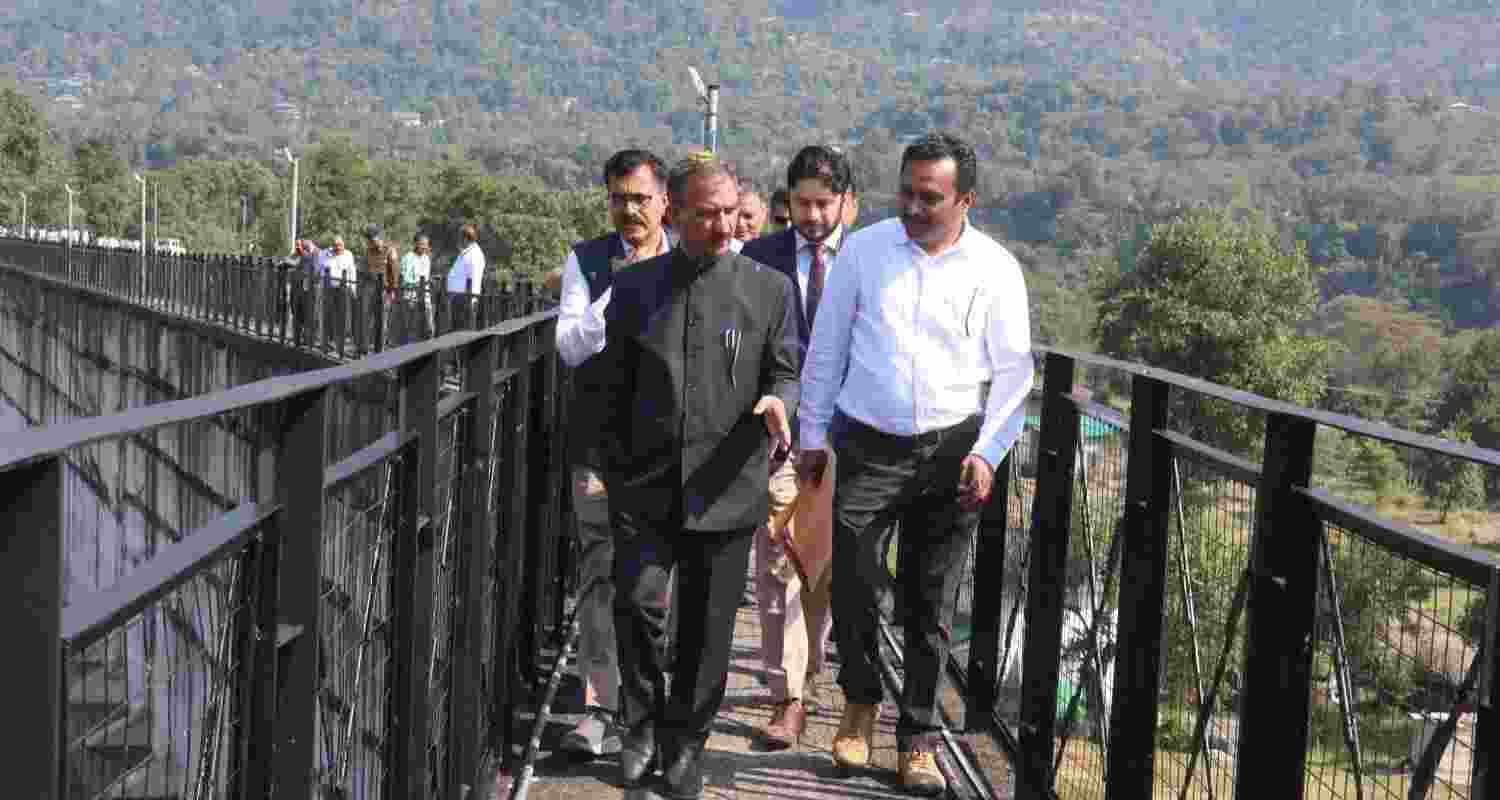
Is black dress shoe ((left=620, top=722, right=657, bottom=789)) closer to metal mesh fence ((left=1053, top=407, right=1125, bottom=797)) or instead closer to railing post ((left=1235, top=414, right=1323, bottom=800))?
metal mesh fence ((left=1053, top=407, right=1125, bottom=797))

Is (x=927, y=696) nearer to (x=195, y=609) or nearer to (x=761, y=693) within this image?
(x=761, y=693)

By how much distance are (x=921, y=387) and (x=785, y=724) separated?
4.91 ft

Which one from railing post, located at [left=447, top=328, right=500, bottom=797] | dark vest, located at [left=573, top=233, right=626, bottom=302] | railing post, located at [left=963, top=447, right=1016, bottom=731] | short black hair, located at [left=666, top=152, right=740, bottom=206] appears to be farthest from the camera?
railing post, located at [left=963, top=447, right=1016, bottom=731]

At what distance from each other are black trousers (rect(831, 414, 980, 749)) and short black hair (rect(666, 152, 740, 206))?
2.83ft

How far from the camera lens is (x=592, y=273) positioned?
639 centimetres

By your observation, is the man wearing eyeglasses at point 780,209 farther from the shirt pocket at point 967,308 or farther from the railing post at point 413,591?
the railing post at point 413,591

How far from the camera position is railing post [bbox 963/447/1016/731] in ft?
22.5

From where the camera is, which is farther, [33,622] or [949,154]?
[949,154]

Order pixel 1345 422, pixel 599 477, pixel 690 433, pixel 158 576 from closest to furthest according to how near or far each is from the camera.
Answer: pixel 158 576
pixel 1345 422
pixel 690 433
pixel 599 477

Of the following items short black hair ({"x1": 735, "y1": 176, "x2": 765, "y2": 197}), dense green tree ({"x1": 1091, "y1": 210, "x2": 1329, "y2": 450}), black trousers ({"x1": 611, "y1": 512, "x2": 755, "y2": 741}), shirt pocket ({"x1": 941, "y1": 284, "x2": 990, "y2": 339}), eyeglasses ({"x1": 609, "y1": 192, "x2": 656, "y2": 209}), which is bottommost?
dense green tree ({"x1": 1091, "y1": 210, "x2": 1329, "y2": 450})

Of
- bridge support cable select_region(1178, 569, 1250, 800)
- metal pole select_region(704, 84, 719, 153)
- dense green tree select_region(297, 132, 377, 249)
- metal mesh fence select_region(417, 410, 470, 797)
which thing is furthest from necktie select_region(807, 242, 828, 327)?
dense green tree select_region(297, 132, 377, 249)

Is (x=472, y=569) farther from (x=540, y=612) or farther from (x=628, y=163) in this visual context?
(x=540, y=612)

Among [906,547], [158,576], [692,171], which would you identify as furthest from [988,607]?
[158,576]

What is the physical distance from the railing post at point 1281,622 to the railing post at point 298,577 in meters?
1.77
